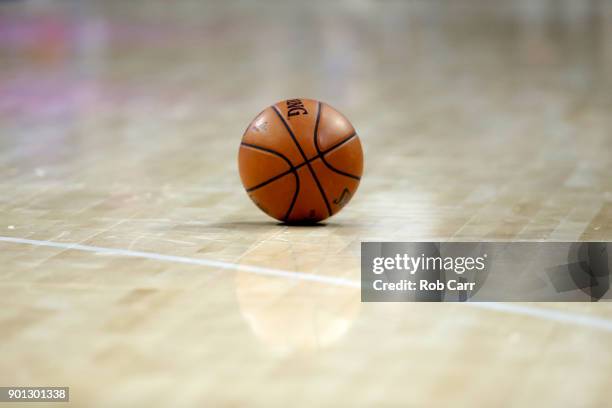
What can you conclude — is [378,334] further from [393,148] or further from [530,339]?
[393,148]

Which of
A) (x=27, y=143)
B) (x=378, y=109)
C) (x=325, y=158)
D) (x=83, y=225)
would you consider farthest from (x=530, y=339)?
(x=378, y=109)

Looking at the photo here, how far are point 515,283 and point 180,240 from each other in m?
1.95

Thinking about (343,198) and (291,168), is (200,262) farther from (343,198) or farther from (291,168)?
(343,198)

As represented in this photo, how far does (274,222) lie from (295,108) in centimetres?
71

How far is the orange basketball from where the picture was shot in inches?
266

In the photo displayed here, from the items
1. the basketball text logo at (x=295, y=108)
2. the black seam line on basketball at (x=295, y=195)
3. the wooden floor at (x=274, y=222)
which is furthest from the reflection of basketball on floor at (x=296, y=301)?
the basketball text logo at (x=295, y=108)

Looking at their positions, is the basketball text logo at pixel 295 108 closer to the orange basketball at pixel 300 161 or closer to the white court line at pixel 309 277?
the orange basketball at pixel 300 161

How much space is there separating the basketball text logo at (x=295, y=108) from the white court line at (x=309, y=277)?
1.08m

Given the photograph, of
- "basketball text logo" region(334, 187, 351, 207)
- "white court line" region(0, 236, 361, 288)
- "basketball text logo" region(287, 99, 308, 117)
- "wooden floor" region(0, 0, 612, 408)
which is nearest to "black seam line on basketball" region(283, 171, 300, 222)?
"wooden floor" region(0, 0, 612, 408)

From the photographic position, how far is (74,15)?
22375 mm

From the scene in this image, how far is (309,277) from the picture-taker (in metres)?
5.94

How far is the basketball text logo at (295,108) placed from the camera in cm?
691

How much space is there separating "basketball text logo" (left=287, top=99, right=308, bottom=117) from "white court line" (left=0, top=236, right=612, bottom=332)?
1.08m

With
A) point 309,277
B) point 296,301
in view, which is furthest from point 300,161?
point 296,301
